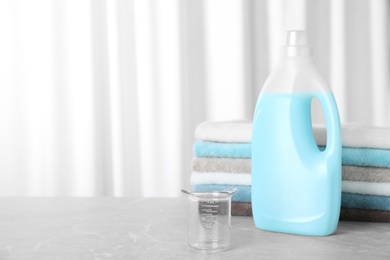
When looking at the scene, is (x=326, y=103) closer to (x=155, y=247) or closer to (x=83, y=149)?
(x=155, y=247)

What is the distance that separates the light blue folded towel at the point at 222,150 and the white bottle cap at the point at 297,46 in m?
0.19

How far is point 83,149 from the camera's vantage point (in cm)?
245

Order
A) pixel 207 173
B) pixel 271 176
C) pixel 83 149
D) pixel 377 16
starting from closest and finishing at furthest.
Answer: pixel 271 176 < pixel 207 173 < pixel 377 16 < pixel 83 149

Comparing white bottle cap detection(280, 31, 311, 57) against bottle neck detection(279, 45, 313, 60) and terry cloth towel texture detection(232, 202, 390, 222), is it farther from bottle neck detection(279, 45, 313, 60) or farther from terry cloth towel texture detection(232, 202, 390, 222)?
terry cloth towel texture detection(232, 202, 390, 222)

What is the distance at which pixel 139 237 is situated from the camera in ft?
3.05

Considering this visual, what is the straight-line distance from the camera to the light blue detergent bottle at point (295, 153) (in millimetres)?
909

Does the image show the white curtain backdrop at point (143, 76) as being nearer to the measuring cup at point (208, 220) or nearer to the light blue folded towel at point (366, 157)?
the light blue folded towel at point (366, 157)

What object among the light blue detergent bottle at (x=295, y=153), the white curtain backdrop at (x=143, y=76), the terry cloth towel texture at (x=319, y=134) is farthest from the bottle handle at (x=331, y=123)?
the white curtain backdrop at (x=143, y=76)

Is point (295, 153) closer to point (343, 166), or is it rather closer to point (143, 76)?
point (343, 166)

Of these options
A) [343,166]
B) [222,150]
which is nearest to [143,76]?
[222,150]

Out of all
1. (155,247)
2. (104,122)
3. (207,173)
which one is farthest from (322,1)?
(155,247)

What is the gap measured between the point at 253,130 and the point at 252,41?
4.76ft

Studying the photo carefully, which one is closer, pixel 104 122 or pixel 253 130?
pixel 253 130

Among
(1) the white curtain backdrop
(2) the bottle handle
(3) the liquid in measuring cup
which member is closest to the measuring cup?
(3) the liquid in measuring cup
